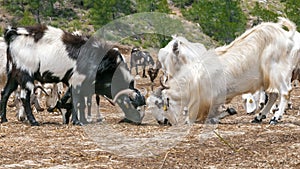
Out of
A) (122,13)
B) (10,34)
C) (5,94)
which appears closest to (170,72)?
(10,34)

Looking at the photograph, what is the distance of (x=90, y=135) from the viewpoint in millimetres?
10516

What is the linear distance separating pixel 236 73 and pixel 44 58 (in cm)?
389

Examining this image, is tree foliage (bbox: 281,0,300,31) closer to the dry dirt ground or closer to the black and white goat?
the black and white goat

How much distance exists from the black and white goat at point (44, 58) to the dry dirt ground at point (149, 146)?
92 centimetres

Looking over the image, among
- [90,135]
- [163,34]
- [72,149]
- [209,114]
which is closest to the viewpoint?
[72,149]

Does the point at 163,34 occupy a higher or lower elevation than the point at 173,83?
higher

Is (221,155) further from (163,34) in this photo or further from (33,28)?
(33,28)

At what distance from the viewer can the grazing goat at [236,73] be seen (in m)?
11.8

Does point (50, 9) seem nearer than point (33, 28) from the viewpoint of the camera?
No

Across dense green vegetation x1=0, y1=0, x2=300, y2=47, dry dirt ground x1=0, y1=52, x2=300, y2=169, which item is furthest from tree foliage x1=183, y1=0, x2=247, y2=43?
dry dirt ground x1=0, y1=52, x2=300, y2=169

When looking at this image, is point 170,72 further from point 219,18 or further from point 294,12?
point 294,12

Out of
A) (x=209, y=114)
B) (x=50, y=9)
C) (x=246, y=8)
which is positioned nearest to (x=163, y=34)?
(x=209, y=114)

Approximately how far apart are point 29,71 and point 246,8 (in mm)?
55870

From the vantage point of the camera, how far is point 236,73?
11992 millimetres
